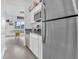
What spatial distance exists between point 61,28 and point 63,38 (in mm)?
141

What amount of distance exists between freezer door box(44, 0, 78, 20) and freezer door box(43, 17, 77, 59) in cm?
9

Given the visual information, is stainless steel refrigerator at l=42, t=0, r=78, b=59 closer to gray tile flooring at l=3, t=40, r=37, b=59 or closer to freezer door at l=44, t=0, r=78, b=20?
freezer door at l=44, t=0, r=78, b=20

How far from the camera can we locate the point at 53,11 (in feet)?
5.81

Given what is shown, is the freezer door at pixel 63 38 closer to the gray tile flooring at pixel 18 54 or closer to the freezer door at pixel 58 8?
the freezer door at pixel 58 8

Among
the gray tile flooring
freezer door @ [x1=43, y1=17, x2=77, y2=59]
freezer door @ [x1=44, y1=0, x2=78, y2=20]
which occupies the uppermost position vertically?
freezer door @ [x1=44, y1=0, x2=78, y2=20]

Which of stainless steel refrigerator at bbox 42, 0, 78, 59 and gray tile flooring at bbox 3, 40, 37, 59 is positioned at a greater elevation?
stainless steel refrigerator at bbox 42, 0, 78, 59

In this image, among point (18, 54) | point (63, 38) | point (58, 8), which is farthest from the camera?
point (18, 54)

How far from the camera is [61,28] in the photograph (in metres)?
1.52

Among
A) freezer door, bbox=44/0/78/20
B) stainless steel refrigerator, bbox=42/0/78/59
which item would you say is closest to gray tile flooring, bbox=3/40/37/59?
stainless steel refrigerator, bbox=42/0/78/59

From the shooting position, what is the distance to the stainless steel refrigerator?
4.17ft

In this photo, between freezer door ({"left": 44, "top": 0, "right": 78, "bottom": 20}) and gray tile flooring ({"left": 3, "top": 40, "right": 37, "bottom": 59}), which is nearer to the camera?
freezer door ({"left": 44, "top": 0, "right": 78, "bottom": 20})

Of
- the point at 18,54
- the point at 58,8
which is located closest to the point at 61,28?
the point at 58,8

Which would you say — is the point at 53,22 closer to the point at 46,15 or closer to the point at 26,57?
the point at 46,15

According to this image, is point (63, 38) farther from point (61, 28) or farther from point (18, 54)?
point (18, 54)
